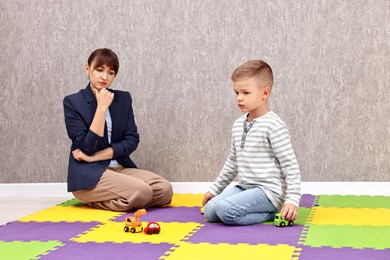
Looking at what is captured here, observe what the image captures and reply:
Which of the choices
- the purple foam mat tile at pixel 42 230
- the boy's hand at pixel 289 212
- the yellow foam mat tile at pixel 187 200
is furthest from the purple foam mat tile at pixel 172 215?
the boy's hand at pixel 289 212

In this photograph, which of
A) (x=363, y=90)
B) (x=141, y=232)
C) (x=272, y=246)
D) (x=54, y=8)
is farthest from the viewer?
(x=54, y=8)

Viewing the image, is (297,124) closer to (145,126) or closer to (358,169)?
(358,169)

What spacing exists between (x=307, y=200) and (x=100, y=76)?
1070mm

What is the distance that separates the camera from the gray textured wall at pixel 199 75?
316 centimetres

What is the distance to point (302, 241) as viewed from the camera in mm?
2037

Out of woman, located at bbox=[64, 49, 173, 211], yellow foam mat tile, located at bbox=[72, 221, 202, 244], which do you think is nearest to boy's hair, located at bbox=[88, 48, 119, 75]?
woman, located at bbox=[64, 49, 173, 211]

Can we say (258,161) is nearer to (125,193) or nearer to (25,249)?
(125,193)

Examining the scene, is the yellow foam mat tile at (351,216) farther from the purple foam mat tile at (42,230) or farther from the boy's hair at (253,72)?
the purple foam mat tile at (42,230)

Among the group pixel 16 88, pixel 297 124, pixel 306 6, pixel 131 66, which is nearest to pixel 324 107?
pixel 297 124

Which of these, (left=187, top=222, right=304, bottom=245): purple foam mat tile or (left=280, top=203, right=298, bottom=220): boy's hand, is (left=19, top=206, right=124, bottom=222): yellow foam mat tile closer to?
(left=187, top=222, right=304, bottom=245): purple foam mat tile

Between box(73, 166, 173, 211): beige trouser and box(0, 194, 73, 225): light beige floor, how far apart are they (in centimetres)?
23

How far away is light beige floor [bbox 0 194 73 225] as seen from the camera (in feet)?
9.02

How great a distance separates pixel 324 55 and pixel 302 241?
136 centimetres

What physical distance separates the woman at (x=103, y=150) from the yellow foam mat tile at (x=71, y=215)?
2.7 inches
